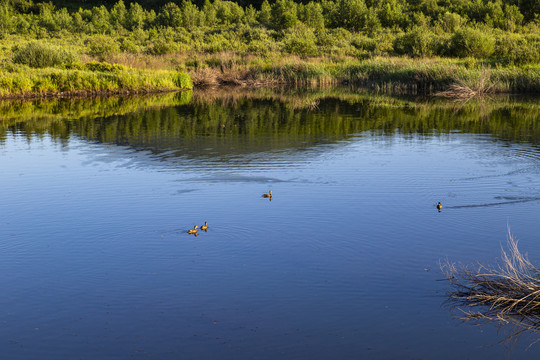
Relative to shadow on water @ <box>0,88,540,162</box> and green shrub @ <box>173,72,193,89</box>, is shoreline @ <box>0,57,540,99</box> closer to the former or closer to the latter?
green shrub @ <box>173,72,193,89</box>

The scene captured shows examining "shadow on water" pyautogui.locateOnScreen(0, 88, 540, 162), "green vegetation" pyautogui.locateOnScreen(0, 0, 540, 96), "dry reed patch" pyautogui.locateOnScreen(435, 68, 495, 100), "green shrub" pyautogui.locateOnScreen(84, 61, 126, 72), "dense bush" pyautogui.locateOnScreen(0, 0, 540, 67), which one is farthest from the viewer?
"dense bush" pyautogui.locateOnScreen(0, 0, 540, 67)

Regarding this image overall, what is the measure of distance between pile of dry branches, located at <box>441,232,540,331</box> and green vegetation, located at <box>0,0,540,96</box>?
27656 mm

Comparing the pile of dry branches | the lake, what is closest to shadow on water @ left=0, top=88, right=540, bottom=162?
the lake

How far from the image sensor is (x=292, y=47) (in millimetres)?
51625

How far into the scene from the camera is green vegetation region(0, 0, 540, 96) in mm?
35375

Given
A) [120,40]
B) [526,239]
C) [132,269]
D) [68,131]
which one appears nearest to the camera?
[132,269]

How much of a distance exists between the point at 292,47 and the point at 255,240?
4448 cm

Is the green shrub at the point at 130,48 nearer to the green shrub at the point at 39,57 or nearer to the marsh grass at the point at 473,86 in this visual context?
the green shrub at the point at 39,57

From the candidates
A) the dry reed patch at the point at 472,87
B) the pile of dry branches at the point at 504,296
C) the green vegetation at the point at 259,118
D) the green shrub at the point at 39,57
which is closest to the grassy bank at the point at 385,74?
the dry reed patch at the point at 472,87

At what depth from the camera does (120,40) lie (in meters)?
63.9

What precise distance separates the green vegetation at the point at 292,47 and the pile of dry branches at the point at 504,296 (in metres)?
27.7

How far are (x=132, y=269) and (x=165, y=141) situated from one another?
1005 cm

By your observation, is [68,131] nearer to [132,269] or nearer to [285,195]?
[285,195]

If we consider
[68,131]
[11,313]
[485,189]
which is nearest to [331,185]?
[485,189]
